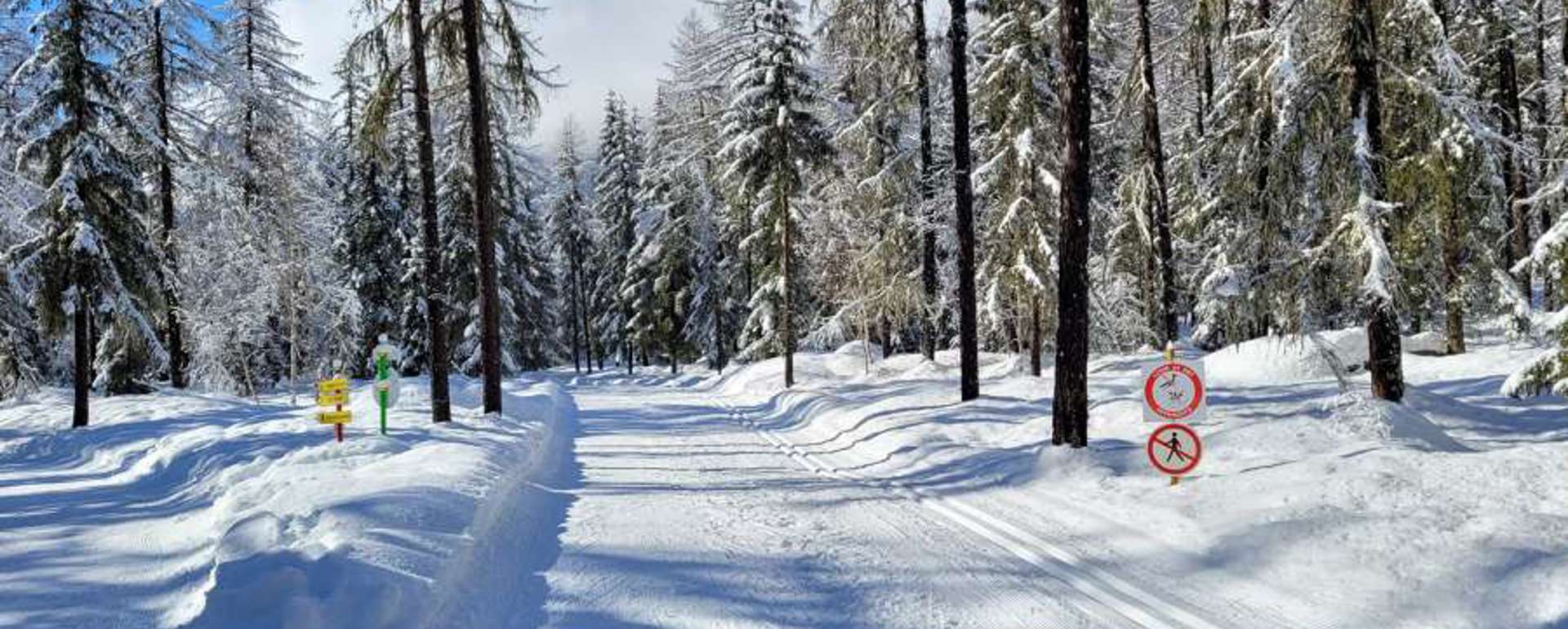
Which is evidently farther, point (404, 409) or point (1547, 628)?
point (404, 409)

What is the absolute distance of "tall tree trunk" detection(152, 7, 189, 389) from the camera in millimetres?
22922

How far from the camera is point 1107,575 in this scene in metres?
6.34

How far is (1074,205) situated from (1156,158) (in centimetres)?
1065

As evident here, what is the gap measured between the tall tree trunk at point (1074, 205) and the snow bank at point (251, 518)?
21.8 feet

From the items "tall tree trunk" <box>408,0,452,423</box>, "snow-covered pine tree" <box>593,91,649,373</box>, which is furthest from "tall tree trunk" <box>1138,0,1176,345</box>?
"snow-covered pine tree" <box>593,91,649,373</box>

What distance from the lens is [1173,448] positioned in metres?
8.25

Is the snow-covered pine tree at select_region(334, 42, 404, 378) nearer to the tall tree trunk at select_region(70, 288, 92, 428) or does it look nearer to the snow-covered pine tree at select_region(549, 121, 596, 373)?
the snow-covered pine tree at select_region(549, 121, 596, 373)

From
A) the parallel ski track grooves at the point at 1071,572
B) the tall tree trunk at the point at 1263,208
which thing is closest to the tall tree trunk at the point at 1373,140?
the tall tree trunk at the point at 1263,208

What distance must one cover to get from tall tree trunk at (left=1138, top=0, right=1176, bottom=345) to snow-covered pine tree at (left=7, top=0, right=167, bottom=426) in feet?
74.2

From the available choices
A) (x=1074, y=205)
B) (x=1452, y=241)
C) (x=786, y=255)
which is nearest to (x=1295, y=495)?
(x=1074, y=205)

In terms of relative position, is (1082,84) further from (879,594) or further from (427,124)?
(427,124)

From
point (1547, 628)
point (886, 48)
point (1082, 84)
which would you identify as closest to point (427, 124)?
point (886, 48)

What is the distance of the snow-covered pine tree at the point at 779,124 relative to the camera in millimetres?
25844

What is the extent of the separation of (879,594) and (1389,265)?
7.79 metres
